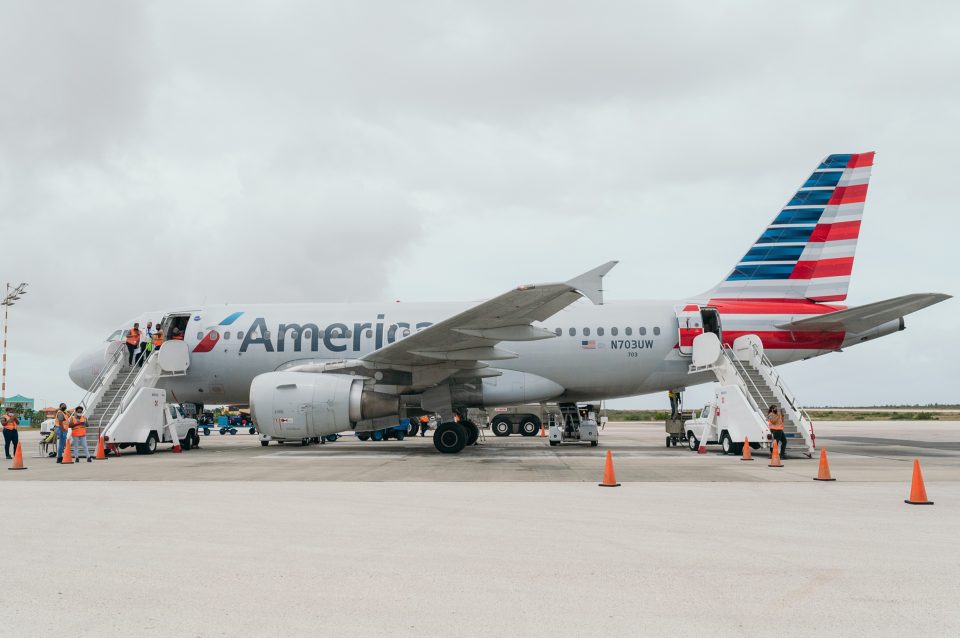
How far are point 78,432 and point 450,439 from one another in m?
8.55

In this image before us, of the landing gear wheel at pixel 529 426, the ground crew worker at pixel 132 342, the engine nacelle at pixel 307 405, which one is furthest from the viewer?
the landing gear wheel at pixel 529 426

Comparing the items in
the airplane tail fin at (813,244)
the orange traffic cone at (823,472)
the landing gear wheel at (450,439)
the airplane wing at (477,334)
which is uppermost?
the airplane tail fin at (813,244)

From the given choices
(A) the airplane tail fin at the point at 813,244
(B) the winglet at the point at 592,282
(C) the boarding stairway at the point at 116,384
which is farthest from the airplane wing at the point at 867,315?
(C) the boarding stairway at the point at 116,384

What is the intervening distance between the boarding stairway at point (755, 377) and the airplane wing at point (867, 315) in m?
1.31

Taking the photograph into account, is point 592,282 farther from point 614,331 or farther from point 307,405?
point 307,405

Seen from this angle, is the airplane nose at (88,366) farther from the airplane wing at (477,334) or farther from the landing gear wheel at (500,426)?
the landing gear wheel at (500,426)

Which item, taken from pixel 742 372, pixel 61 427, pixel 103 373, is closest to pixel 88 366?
pixel 103 373

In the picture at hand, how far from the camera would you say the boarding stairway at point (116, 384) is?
18422 mm

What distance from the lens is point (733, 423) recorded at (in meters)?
17.7
